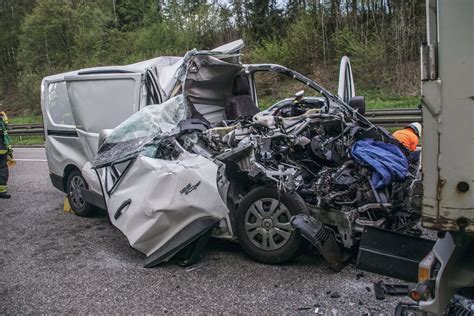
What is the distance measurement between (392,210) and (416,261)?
170 centimetres

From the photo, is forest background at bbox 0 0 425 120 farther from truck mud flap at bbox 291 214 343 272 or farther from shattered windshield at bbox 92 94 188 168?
truck mud flap at bbox 291 214 343 272

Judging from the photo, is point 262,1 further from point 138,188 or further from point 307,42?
point 138,188

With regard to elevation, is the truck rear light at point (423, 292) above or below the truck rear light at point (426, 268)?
below

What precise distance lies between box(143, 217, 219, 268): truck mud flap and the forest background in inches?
454

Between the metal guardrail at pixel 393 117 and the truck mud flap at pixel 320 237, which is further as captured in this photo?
the metal guardrail at pixel 393 117

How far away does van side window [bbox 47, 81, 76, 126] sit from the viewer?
6.66 metres

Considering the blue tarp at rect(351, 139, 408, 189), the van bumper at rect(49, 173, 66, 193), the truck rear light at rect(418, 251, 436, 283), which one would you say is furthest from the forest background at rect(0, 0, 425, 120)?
the truck rear light at rect(418, 251, 436, 283)

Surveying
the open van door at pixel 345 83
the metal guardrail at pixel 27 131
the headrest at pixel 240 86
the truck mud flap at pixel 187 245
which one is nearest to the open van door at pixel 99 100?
the headrest at pixel 240 86

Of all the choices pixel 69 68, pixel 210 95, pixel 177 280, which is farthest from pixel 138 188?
pixel 69 68

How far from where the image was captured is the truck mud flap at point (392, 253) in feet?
8.28

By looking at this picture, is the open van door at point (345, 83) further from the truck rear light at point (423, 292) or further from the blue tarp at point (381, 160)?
the truck rear light at point (423, 292)

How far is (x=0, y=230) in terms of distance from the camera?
6.11 m

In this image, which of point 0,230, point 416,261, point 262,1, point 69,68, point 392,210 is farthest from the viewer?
point 69,68

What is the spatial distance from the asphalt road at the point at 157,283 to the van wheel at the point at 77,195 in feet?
2.53
